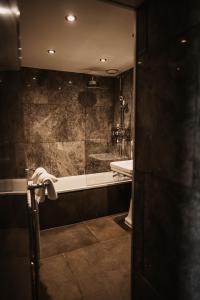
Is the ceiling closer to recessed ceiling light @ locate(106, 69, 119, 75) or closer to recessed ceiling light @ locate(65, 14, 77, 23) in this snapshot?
recessed ceiling light @ locate(65, 14, 77, 23)

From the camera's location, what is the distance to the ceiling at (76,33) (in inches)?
63.2

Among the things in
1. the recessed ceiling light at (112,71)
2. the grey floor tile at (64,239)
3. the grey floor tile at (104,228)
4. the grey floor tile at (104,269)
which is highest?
the recessed ceiling light at (112,71)

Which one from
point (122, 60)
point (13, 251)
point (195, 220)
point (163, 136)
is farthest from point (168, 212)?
point (122, 60)

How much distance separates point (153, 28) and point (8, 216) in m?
1.30

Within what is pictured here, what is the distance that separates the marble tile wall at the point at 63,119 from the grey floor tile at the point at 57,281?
5.90ft

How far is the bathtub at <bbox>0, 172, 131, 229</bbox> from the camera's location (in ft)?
9.16

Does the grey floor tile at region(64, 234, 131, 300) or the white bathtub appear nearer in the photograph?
the grey floor tile at region(64, 234, 131, 300)

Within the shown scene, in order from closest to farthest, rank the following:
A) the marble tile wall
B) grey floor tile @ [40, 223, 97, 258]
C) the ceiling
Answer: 1. the ceiling
2. grey floor tile @ [40, 223, 97, 258]
3. the marble tile wall

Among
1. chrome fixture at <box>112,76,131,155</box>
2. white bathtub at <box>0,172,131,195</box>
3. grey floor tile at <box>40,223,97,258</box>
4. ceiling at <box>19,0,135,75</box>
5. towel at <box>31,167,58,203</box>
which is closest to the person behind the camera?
ceiling at <box>19,0,135,75</box>

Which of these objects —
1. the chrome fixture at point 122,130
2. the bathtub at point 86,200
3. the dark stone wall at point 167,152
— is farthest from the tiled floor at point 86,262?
the chrome fixture at point 122,130

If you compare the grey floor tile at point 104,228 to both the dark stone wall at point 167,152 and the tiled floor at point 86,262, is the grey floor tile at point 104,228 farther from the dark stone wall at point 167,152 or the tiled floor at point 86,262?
the dark stone wall at point 167,152

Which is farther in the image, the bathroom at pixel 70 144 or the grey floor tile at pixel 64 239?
the grey floor tile at pixel 64 239

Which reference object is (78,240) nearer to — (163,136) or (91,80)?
(163,136)

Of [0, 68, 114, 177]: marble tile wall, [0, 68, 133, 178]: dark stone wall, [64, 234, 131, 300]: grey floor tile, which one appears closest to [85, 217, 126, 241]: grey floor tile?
[64, 234, 131, 300]: grey floor tile
